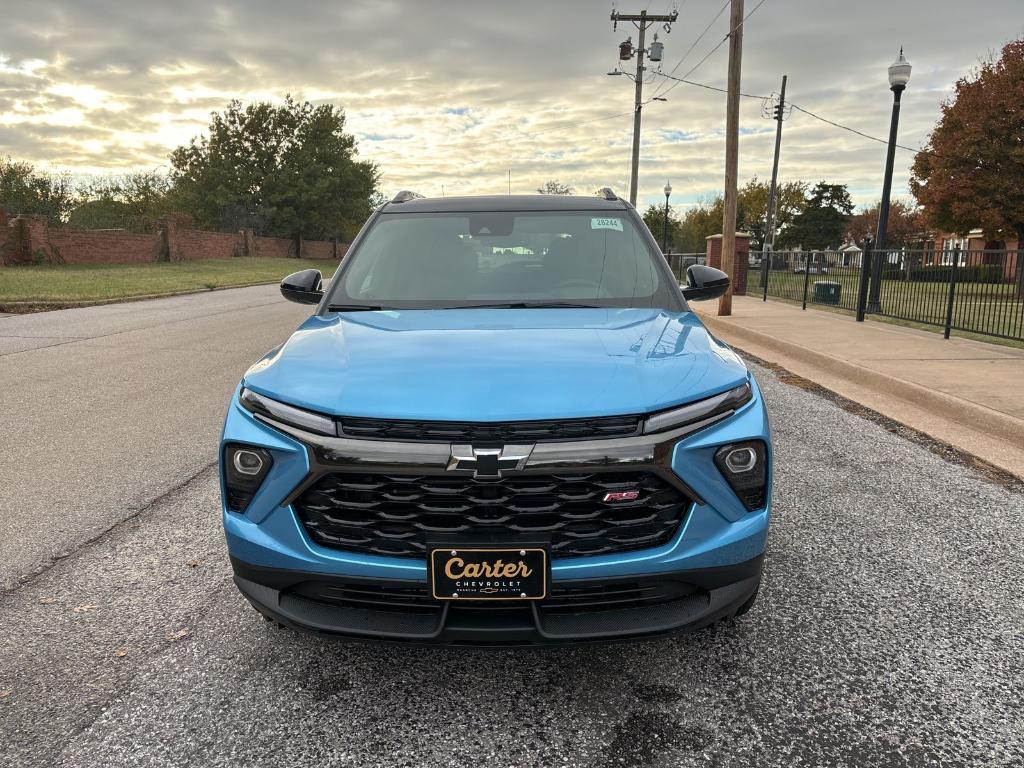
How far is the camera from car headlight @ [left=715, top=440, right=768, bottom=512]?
91.0 inches

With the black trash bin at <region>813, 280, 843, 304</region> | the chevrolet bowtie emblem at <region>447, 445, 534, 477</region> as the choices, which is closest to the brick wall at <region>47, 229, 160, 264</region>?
the black trash bin at <region>813, 280, 843, 304</region>

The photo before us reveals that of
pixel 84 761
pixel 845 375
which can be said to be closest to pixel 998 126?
pixel 845 375

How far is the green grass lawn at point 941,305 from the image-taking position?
1120 cm

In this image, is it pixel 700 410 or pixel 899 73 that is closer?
pixel 700 410

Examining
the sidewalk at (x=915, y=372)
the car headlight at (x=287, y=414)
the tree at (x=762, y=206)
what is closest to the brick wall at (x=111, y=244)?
the sidewalk at (x=915, y=372)

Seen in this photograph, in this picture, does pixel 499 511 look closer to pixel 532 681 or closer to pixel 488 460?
pixel 488 460

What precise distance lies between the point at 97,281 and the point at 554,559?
2488 cm

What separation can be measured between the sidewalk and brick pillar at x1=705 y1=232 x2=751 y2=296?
8.08 m

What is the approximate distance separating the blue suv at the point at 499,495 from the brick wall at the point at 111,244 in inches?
1199

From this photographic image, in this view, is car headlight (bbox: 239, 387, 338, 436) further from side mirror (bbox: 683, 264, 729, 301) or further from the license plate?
side mirror (bbox: 683, 264, 729, 301)

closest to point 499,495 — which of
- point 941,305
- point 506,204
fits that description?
point 506,204

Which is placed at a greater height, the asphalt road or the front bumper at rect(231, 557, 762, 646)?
the front bumper at rect(231, 557, 762, 646)

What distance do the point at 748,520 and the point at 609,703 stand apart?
75 cm

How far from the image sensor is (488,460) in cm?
215
